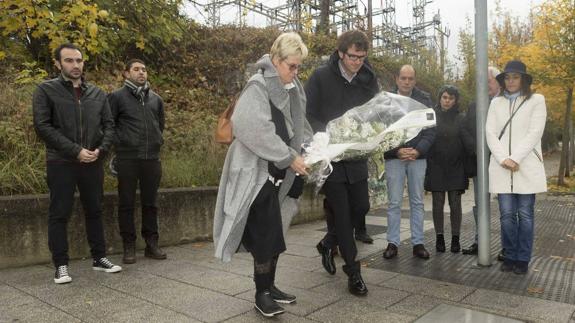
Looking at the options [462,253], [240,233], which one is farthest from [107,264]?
[462,253]

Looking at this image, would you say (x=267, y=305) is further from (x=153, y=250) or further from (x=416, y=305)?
(x=153, y=250)

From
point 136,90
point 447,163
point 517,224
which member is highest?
point 136,90

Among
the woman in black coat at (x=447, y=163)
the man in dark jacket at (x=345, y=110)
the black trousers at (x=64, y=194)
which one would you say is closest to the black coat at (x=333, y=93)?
the man in dark jacket at (x=345, y=110)

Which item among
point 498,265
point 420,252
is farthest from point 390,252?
point 498,265

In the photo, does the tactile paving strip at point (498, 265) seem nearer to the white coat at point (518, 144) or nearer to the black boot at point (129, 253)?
the white coat at point (518, 144)

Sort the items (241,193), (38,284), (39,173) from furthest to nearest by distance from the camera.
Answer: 1. (39,173)
2. (38,284)
3. (241,193)

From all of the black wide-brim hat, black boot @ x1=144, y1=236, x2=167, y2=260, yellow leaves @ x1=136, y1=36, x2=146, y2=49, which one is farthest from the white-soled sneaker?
yellow leaves @ x1=136, y1=36, x2=146, y2=49

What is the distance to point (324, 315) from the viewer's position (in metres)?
3.38

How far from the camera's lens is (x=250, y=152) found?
333 centimetres

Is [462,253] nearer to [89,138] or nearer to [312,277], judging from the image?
[312,277]

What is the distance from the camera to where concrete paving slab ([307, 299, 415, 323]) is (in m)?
3.29

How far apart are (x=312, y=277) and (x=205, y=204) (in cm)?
217

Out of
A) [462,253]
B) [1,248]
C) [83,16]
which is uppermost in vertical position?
[83,16]

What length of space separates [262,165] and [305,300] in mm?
1160
